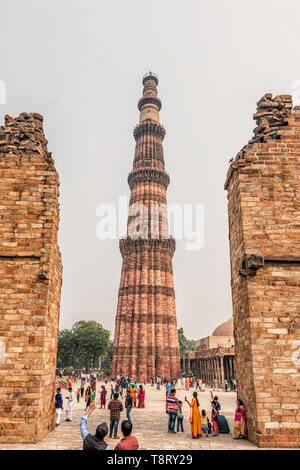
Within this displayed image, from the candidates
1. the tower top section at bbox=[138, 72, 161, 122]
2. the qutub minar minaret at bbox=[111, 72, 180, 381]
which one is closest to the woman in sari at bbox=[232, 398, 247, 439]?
the qutub minar minaret at bbox=[111, 72, 180, 381]

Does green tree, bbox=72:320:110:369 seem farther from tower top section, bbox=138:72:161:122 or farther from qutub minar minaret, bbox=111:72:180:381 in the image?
tower top section, bbox=138:72:161:122

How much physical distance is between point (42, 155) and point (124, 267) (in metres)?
27.3

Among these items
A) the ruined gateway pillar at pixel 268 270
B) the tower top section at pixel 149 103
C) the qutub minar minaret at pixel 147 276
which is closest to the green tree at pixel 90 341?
the qutub minar minaret at pixel 147 276

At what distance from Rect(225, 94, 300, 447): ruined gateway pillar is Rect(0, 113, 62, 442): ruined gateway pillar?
15.8ft

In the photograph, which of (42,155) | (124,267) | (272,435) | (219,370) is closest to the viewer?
(272,435)

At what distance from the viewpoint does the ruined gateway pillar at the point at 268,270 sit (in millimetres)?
7754

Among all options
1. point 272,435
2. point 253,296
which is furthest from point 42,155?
point 272,435

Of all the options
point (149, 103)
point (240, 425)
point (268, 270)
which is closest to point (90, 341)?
point (149, 103)

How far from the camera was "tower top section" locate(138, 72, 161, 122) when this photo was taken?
4209 cm

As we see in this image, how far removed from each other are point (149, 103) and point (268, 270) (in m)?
37.7

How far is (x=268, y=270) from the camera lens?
866cm

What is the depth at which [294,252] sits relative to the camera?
877cm

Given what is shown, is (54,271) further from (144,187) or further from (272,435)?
(144,187)

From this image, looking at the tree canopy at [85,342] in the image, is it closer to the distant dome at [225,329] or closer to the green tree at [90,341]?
the green tree at [90,341]
